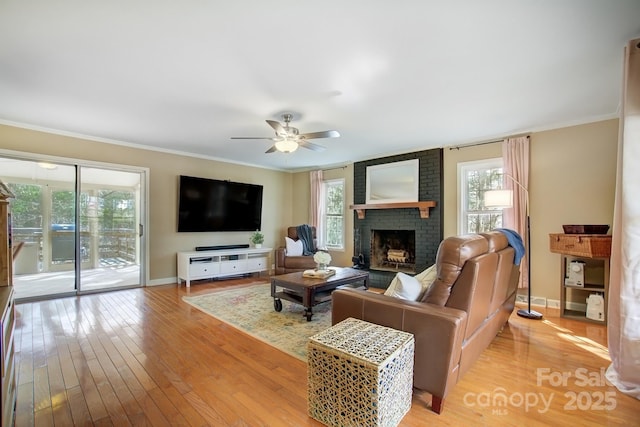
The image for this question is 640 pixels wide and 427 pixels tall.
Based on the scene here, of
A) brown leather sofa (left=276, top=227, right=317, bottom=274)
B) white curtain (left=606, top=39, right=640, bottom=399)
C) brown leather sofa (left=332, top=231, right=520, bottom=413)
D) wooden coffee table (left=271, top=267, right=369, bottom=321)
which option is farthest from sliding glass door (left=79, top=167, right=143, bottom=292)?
white curtain (left=606, top=39, right=640, bottom=399)

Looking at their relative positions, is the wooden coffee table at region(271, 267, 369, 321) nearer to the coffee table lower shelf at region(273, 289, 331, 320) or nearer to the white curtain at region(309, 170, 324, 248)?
the coffee table lower shelf at region(273, 289, 331, 320)

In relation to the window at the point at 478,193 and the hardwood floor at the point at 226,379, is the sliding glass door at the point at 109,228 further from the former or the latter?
the window at the point at 478,193

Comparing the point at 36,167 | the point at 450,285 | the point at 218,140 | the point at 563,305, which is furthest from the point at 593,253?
the point at 36,167

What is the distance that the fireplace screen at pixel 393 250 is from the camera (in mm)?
5329

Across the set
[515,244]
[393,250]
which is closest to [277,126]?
[515,244]

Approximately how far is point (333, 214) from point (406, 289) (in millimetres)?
4587

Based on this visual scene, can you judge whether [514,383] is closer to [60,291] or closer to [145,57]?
[145,57]

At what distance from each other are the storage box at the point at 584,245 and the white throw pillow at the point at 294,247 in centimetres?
398

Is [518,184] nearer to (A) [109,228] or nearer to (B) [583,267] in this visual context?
(B) [583,267]

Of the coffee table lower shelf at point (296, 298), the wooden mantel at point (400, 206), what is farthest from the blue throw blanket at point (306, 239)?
the coffee table lower shelf at point (296, 298)

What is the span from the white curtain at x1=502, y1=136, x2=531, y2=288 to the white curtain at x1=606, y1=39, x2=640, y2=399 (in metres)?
1.89

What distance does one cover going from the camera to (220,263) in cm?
545

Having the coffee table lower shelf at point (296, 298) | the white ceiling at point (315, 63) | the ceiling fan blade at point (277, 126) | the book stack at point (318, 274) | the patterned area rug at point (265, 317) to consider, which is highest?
the white ceiling at point (315, 63)

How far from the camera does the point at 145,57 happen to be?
230cm
